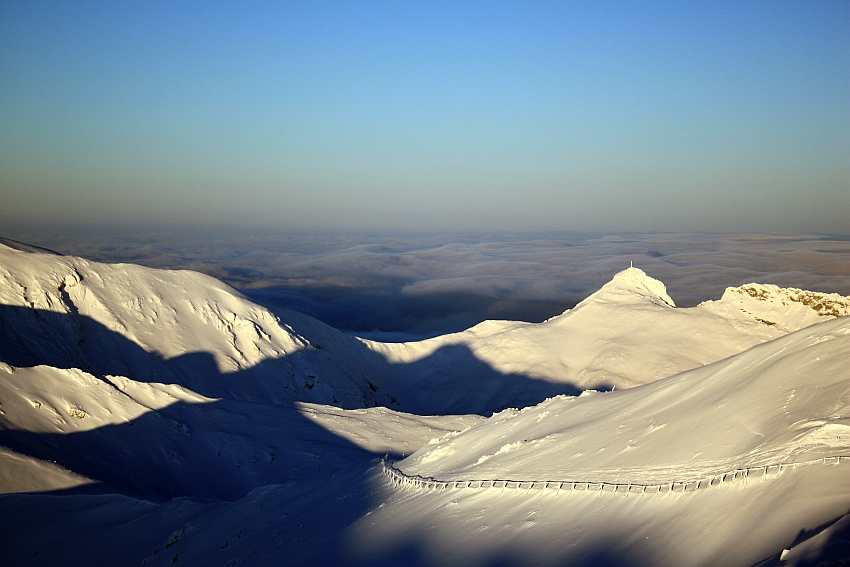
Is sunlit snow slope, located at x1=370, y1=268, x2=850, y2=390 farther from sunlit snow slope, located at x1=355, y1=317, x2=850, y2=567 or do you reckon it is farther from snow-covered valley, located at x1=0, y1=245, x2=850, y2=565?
sunlit snow slope, located at x1=355, y1=317, x2=850, y2=567

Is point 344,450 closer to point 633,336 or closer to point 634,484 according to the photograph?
point 634,484

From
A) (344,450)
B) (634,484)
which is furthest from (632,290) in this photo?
(634,484)

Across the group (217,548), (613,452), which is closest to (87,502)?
(217,548)

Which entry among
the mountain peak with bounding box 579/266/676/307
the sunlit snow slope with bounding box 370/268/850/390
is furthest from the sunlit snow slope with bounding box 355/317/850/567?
the mountain peak with bounding box 579/266/676/307

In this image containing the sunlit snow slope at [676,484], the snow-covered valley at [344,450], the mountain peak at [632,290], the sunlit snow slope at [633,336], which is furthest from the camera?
the mountain peak at [632,290]

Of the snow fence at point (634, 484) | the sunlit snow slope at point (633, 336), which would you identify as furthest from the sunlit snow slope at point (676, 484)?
the sunlit snow slope at point (633, 336)

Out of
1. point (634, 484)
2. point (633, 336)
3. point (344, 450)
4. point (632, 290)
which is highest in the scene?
point (634, 484)

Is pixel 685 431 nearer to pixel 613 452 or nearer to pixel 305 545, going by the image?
pixel 613 452

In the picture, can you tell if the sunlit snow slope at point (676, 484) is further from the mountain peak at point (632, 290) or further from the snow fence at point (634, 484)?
the mountain peak at point (632, 290)
